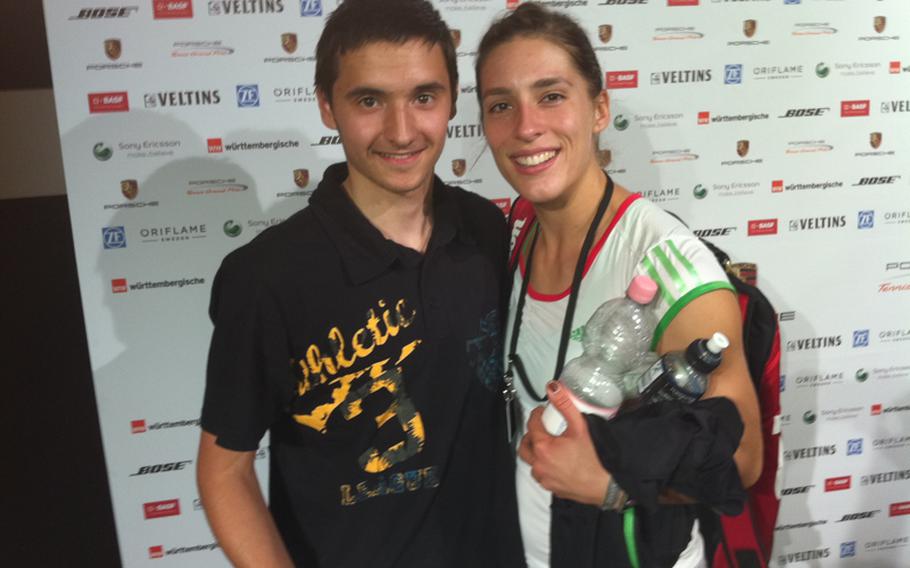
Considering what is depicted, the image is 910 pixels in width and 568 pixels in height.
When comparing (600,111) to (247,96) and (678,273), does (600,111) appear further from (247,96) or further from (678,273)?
(247,96)

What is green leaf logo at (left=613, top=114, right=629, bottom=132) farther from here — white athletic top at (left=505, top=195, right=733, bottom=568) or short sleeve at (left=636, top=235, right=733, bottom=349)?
short sleeve at (left=636, top=235, right=733, bottom=349)

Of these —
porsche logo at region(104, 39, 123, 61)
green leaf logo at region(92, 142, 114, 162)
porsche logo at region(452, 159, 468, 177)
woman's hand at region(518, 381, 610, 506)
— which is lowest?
woman's hand at region(518, 381, 610, 506)

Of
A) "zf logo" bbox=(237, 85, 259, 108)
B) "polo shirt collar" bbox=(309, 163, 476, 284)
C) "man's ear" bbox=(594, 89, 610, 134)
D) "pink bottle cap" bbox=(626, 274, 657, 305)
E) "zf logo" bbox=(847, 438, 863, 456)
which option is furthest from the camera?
"zf logo" bbox=(847, 438, 863, 456)

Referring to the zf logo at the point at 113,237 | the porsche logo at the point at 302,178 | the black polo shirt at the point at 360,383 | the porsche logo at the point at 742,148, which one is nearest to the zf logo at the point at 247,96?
the porsche logo at the point at 302,178

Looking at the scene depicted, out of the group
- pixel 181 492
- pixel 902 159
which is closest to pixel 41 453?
pixel 181 492

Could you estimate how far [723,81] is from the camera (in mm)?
2445

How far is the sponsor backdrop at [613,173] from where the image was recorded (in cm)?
215

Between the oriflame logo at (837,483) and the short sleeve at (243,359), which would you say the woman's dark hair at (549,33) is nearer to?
the short sleeve at (243,359)

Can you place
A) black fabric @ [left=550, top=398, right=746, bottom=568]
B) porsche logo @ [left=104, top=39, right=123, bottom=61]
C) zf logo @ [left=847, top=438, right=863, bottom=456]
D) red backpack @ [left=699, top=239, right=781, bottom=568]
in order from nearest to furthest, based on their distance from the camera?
black fabric @ [left=550, top=398, right=746, bottom=568] → red backpack @ [left=699, top=239, right=781, bottom=568] → porsche logo @ [left=104, top=39, right=123, bottom=61] → zf logo @ [left=847, top=438, right=863, bottom=456]

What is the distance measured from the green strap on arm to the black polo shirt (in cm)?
41

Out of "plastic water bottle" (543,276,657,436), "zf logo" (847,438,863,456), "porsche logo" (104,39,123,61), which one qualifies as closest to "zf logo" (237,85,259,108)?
"porsche logo" (104,39,123,61)

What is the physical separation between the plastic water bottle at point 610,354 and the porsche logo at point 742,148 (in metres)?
1.74

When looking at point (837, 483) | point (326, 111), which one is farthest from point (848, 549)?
point (326, 111)

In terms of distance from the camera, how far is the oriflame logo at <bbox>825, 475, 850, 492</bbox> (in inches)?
114
